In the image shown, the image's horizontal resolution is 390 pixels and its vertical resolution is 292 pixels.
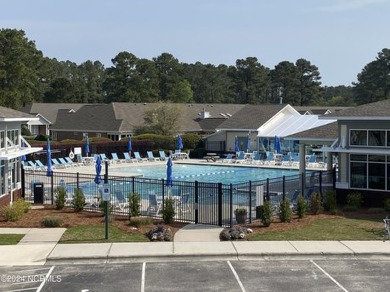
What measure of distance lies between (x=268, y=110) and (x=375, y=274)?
4687cm

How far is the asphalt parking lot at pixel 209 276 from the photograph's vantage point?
42.2ft

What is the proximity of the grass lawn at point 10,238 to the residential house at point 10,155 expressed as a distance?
17.0ft

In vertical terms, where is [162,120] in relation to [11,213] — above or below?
above

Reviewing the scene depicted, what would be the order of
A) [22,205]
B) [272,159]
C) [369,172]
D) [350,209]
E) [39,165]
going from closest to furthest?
[22,205], [350,209], [369,172], [39,165], [272,159]

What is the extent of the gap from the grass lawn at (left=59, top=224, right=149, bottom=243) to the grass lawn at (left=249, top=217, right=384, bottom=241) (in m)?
3.91

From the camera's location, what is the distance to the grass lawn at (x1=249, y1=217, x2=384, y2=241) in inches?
723

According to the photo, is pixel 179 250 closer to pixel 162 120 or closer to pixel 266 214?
pixel 266 214

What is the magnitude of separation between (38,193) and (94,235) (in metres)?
8.69

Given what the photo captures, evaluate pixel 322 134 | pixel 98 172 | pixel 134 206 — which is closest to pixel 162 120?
pixel 98 172

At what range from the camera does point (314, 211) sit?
23.3 meters

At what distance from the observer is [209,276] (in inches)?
547

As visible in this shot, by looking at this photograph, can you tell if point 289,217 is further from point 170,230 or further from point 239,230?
point 170,230

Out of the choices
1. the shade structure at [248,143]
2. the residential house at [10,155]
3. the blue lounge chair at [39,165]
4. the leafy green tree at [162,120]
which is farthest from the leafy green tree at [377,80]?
the residential house at [10,155]

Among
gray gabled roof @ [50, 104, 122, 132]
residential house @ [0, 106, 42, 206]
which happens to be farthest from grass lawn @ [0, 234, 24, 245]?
gray gabled roof @ [50, 104, 122, 132]
